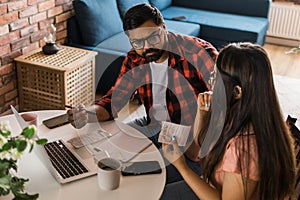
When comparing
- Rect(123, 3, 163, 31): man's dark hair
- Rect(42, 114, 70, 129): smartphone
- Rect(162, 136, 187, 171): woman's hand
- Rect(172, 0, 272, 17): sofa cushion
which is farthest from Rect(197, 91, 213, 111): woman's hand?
Rect(172, 0, 272, 17): sofa cushion

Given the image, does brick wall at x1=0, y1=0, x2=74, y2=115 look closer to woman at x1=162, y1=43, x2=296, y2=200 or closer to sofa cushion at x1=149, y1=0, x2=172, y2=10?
sofa cushion at x1=149, y1=0, x2=172, y2=10

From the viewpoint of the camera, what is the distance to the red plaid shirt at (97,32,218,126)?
199 cm

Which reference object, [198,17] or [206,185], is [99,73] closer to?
[198,17]

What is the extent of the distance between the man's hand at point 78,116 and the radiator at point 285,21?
3.77 metres

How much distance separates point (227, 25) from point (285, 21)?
1145 millimetres

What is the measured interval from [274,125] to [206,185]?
32 cm

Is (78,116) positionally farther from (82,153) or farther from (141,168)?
(141,168)

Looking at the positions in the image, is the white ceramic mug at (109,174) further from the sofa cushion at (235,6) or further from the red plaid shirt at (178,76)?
the sofa cushion at (235,6)

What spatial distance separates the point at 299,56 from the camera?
4.77 m

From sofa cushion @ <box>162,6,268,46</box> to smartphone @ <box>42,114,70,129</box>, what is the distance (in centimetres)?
267

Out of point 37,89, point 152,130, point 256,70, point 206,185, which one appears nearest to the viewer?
point 256,70

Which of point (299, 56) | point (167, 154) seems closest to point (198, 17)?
point (299, 56)

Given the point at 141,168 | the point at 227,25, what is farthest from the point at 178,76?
the point at 227,25

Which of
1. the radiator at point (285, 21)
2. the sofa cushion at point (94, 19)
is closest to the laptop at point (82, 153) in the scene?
the sofa cushion at point (94, 19)
